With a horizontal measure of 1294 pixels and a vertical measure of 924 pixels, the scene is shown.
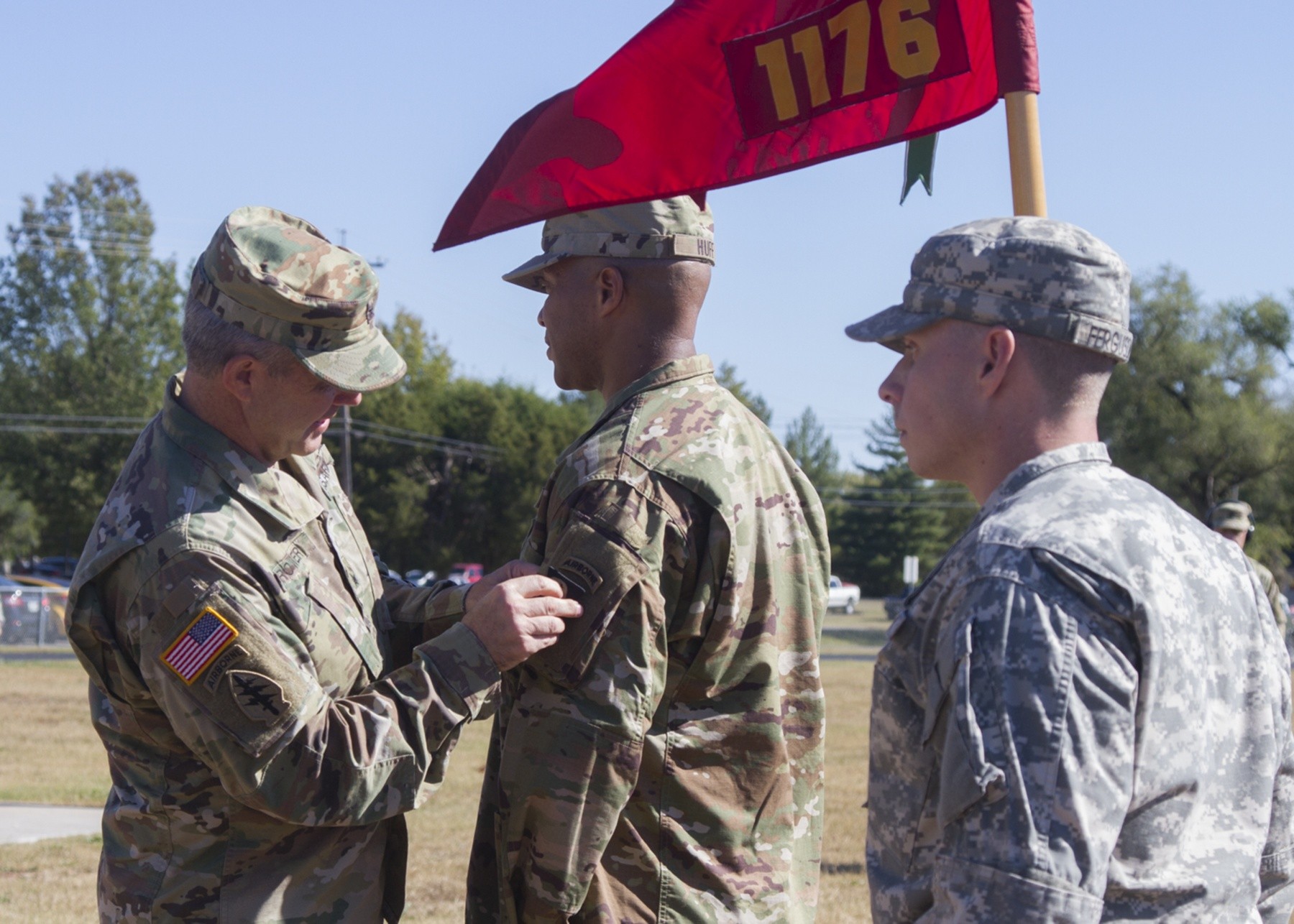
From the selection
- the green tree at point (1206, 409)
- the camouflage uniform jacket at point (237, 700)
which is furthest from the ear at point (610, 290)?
the green tree at point (1206, 409)

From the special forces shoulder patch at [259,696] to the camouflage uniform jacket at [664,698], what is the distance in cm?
52

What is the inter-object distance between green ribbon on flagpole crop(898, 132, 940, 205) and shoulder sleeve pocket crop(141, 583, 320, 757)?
2.78 m

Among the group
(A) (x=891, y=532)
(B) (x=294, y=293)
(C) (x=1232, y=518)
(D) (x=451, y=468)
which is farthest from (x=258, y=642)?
(A) (x=891, y=532)

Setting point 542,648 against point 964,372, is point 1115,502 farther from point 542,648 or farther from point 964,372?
point 542,648

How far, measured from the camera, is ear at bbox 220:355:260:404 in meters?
3.14

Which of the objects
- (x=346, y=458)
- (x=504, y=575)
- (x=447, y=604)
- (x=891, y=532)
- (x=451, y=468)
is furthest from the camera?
(x=891, y=532)

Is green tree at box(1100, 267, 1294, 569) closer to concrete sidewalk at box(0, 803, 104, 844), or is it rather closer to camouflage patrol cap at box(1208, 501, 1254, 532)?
camouflage patrol cap at box(1208, 501, 1254, 532)

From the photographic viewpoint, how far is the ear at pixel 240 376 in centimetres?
314

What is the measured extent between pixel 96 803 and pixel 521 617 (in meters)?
8.66

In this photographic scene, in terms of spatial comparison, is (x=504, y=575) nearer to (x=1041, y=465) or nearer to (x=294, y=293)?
(x=294, y=293)

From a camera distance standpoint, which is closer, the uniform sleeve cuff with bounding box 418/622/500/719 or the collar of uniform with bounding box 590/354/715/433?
the uniform sleeve cuff with bounding box 418/622/500/719

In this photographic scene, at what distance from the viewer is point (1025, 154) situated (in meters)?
3.45

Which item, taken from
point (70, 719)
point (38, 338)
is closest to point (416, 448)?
point (38, 338)

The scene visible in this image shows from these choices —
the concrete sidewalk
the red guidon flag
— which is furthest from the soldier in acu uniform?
the concrete sidewalk
